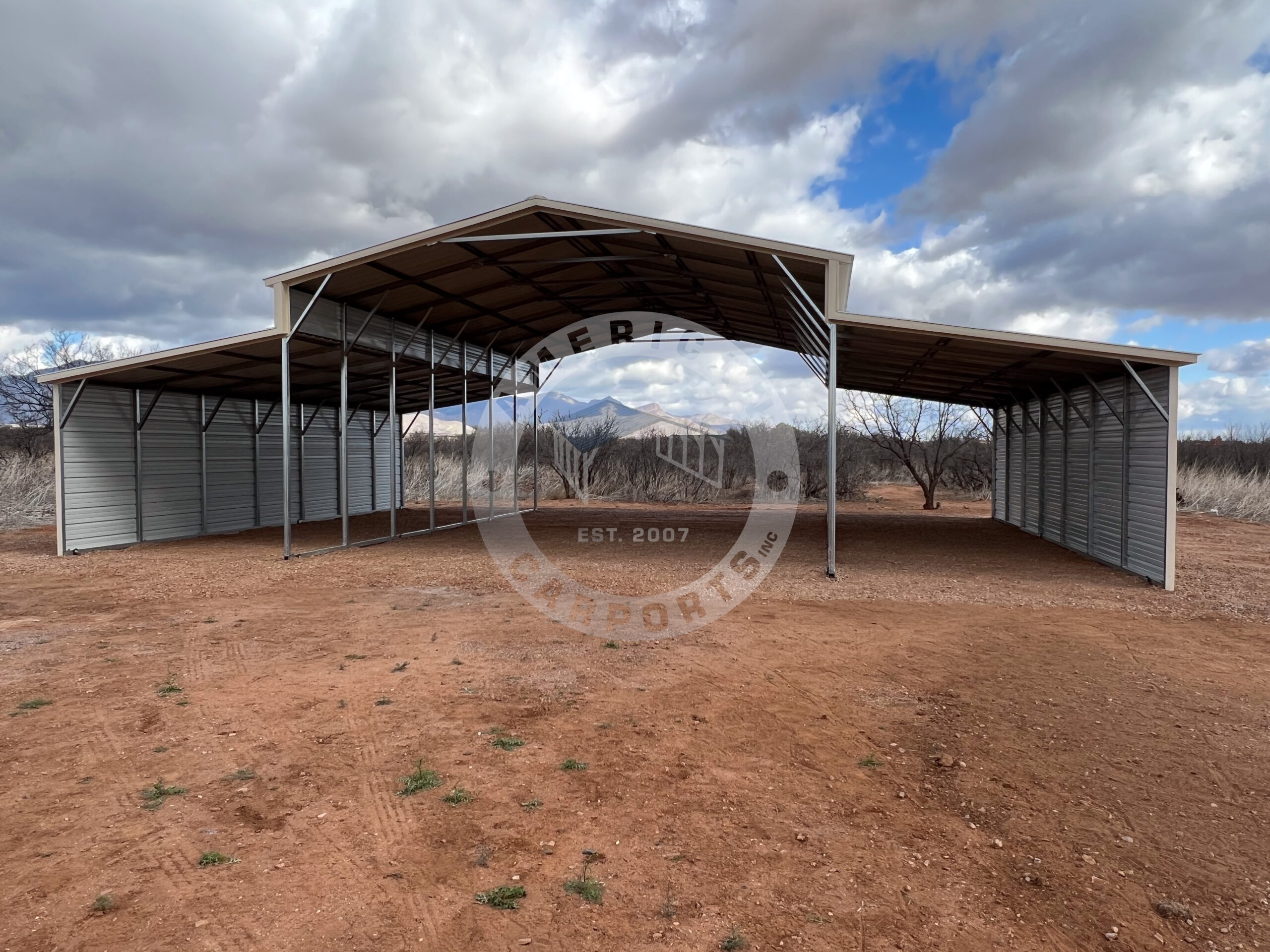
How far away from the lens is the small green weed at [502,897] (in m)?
2.27

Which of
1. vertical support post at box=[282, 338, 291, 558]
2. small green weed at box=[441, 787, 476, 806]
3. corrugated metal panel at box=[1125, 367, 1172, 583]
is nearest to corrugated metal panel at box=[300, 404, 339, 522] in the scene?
vertical support post at box=[282, 338, 291, 558]

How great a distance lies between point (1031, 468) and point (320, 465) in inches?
602

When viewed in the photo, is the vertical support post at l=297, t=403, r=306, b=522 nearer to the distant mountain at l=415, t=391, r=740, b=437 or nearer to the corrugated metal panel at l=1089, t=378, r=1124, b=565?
the distant mountain at l=415, t=391, r=740, b=437

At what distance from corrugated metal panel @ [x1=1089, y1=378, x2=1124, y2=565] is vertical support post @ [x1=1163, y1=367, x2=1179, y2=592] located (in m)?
1.12

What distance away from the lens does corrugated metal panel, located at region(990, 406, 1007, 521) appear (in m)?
15.1

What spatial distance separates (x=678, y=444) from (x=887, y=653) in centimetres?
1669

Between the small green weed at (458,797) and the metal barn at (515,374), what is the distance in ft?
18.9

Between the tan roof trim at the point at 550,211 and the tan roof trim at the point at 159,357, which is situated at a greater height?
the tan roof trim at the point at 550,211

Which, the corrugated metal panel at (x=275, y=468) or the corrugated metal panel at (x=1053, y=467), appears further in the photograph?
the corrugated metal panel at (x=275, y=468)

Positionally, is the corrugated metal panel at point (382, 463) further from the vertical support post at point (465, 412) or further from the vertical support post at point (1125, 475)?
the vertical support post at point (1125, 475)

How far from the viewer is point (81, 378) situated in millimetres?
10719

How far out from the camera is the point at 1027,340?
24.4ft

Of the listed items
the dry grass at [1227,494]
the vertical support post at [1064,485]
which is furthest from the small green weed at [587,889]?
the dry grass at [1227,494]

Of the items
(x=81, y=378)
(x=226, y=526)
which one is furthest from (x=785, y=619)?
(x=226, y=526)
